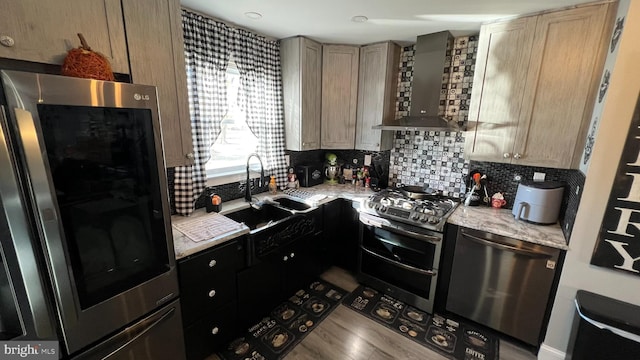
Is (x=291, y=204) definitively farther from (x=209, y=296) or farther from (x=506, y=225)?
(x=506, y=225)

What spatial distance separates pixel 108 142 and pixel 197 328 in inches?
48.9

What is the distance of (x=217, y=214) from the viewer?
207 centimetres

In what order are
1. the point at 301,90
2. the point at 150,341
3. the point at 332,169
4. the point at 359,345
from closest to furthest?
the point at 150,341
the point at 359,345
the point at 301,90
the point at 332,169

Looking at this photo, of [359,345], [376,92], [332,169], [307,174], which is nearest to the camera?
[359,345]

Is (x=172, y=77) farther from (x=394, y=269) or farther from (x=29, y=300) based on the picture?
(x=394, y=269)

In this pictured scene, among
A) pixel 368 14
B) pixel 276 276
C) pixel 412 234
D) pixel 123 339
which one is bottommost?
pixel 276 276

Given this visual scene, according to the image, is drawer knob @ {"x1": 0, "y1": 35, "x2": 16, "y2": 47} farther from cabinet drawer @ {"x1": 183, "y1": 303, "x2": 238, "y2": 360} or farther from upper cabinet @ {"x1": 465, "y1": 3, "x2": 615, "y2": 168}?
upper cabinet @ {"x1": 465, "y1": 3, "x2": 615, "y2": 168}

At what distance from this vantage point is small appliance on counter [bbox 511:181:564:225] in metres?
1.90

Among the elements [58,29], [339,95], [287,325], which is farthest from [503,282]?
[58,29]

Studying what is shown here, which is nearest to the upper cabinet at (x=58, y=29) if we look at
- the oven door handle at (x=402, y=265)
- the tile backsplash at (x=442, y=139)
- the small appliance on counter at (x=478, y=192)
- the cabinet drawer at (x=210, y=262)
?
the cabinet drawer at (x=210, y=262)

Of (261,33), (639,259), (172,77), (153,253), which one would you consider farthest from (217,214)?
(639,259)

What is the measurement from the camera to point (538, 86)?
1870mm

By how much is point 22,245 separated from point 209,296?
0.98 meters

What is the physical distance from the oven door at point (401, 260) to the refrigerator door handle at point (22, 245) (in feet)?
6.83
